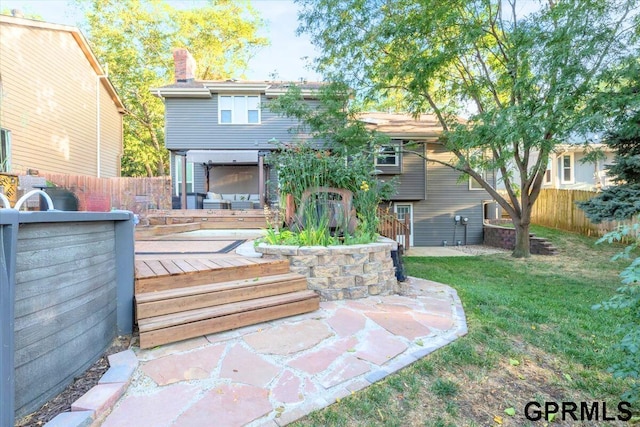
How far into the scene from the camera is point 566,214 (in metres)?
12.0

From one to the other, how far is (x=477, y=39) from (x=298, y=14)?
4682 mm

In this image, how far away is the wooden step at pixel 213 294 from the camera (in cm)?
256

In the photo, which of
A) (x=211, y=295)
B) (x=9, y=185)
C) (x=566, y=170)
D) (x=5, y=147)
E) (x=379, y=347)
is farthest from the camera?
(x=566, y=170)

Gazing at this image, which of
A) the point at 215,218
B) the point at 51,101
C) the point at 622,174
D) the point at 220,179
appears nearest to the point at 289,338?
the point at 215,218

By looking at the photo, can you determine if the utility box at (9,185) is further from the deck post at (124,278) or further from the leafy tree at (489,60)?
the leafy tree at (489,60)

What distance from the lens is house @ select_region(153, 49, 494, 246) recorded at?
11867 millimetres

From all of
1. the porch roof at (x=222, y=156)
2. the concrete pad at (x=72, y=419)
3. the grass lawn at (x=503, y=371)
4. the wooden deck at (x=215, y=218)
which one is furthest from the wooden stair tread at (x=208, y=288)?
the porch roof at (x=222, y=156)

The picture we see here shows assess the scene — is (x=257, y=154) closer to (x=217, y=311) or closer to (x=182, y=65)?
(x=182, y=65)

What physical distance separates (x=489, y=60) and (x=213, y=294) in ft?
31.0

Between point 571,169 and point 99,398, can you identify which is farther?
point 571,169

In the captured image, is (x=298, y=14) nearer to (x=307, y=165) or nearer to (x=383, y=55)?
(x=383, y=55)

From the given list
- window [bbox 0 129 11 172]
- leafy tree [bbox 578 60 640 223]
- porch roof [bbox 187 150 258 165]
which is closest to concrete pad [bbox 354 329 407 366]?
leafy tree [bbox 578 60 640 223]

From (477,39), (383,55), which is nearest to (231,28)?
(383,55)

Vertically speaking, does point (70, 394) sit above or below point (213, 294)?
below
